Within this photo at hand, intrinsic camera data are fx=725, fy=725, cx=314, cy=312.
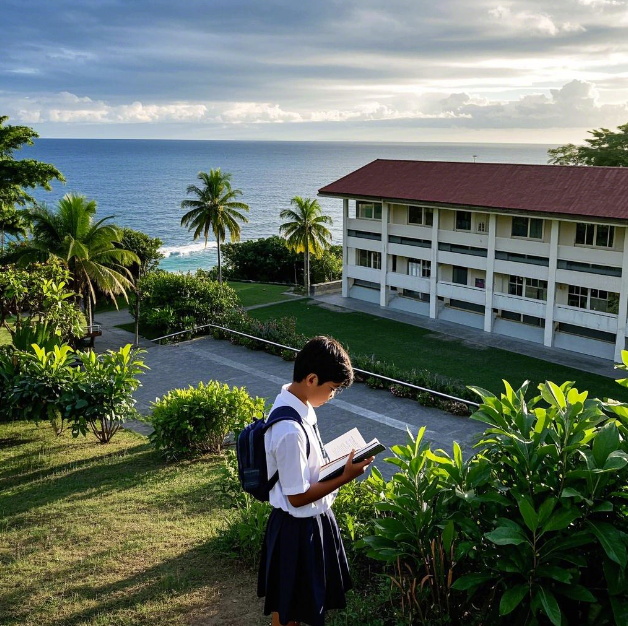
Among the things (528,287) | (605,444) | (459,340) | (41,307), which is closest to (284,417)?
(605,444)

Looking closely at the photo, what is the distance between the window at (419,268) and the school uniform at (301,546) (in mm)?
27523

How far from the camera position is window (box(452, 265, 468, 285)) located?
101 feet

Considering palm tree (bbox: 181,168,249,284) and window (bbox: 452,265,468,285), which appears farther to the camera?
palm tree (bbox: 181,168,249,284)

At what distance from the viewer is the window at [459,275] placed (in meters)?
30.7

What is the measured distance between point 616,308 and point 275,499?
2329 cm

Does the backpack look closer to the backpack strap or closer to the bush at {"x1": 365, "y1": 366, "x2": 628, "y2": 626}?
the backpack strap

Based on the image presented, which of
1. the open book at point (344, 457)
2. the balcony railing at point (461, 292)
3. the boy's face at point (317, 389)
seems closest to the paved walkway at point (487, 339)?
the balcony railing at point (461, 292)

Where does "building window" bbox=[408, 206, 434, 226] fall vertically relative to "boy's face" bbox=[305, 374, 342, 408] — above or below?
below

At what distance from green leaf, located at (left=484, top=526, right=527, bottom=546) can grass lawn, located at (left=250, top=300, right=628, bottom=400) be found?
1736cm

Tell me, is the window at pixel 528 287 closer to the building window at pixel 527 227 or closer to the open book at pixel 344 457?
the building window at pixel 527 227

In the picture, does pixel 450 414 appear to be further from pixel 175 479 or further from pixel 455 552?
pixel 455 552

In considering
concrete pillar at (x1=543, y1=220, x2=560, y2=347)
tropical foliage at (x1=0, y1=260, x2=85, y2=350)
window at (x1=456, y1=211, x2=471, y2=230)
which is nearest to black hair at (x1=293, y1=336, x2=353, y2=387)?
tropical foliage at (x1=0, y1=260, x2=85, y2=350)

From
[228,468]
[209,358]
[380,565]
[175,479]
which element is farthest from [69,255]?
[380,565]

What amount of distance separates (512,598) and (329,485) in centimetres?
128
